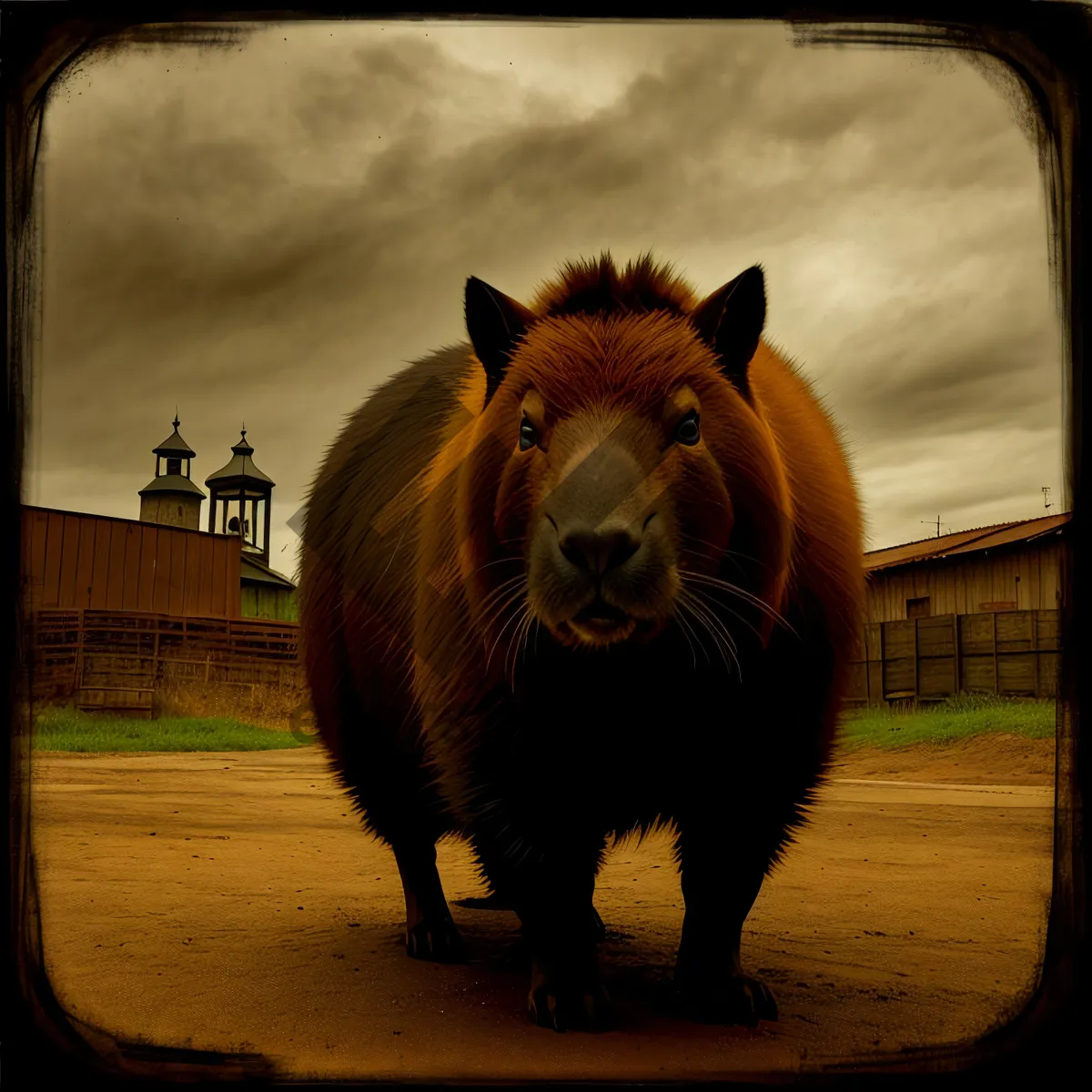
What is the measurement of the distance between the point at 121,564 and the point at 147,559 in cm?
118

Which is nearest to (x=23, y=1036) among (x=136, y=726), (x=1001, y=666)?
(x=136, y=726)

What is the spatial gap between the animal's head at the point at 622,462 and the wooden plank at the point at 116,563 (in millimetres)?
3062

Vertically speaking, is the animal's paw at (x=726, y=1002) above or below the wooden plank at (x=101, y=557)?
below

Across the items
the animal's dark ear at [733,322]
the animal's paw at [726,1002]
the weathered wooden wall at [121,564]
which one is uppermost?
the animal's dark ear at [733,322]

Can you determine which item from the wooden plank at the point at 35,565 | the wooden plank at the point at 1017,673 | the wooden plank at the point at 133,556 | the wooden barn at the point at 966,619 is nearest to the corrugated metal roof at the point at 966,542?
the wooden barn at the point at 966,619

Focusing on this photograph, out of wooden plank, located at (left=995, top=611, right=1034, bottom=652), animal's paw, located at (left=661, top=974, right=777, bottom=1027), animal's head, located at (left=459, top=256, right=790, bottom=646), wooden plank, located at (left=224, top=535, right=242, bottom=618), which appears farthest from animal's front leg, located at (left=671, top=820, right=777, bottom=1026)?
wooden plank, located at (left=995, top=611, right=1034, bottom=652)

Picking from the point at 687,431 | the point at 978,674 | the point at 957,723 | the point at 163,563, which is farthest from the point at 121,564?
the point at 978,674

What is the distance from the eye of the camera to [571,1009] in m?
2.60

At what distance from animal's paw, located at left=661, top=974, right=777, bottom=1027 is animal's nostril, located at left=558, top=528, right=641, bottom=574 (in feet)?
4.42

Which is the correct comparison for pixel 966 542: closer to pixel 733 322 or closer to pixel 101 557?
pixel 101 557

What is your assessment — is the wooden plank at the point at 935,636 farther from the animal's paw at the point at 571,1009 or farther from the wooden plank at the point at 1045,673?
the animal's paw at the point at 571,1009

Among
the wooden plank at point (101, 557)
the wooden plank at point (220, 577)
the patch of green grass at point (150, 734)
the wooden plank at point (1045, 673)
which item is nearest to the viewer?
the wooden plank at point (101, 557)

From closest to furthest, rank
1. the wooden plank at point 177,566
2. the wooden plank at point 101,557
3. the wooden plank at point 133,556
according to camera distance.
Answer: the wooden plank at point 101,557, the wooden plank at point 133,556, the wooden plank at point 177,566

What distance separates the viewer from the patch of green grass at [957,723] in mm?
14625
